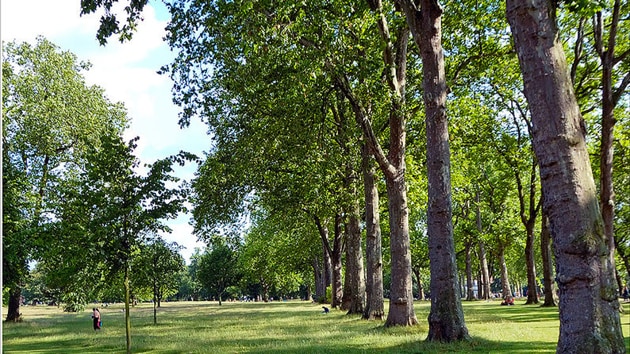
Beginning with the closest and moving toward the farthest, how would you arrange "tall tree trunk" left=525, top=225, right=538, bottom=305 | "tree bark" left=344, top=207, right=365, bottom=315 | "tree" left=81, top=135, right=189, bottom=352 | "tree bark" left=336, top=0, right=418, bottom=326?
1. "tree" left=81, top=135, right=189, bottom=352
2. "tree bark" left=336, top=0, right=418, bottom=326
3. "tree bark" left=344, top=207, right=365, bottom=315
4. "tall tree trunk" left=525, top=225, right=538, bottom=305

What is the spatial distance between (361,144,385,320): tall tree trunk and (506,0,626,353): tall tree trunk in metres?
14.5

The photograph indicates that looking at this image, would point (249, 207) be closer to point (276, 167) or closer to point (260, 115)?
point (276, 167)

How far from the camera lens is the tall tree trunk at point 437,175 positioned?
12.1 meters

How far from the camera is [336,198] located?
87.5ft

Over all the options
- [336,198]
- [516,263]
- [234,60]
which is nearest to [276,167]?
[336,198]

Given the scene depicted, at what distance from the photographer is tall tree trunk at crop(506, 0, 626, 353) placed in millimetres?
6402

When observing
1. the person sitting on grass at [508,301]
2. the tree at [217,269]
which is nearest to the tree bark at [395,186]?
the person sitting on grass at [508,301]

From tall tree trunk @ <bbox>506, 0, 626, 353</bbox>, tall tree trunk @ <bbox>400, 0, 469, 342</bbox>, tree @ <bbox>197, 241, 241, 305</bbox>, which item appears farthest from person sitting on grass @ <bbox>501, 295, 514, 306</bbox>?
tree @ <bbox>197, 241, 241, 305</bbox>

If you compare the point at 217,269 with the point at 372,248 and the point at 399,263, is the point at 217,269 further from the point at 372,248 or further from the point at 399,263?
the point at 399,263

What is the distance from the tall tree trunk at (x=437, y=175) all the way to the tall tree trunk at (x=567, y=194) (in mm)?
5428

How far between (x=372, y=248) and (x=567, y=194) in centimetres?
1512

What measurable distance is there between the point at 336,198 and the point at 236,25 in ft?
51.0

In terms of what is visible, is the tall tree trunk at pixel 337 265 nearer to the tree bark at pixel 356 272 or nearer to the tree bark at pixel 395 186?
the tree bark at pixel 356 272

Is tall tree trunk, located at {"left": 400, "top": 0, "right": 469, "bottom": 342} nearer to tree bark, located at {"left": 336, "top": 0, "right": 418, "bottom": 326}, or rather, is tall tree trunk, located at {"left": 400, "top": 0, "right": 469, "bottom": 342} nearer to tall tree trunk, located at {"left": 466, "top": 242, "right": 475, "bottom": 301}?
Result: tree bark, located at {"left": 336, "top": 0, "right": 418, "bottom": 326}
